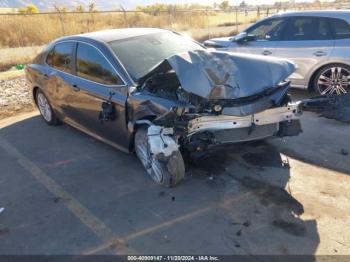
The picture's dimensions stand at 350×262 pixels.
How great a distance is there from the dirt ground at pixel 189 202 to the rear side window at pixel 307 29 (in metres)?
2.18

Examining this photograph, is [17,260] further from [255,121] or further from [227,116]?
[255,121]

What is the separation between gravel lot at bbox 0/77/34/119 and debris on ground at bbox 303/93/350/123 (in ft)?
20.2

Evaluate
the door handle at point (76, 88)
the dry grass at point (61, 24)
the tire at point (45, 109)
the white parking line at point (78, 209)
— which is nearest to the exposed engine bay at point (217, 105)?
the white parking line at point (78, 209)

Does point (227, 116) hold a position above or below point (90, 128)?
above

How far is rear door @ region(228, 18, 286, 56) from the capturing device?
24.9ft

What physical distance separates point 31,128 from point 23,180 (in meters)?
2.30

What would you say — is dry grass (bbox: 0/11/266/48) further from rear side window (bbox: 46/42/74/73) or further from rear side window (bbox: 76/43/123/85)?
rear side window (bbox: 76/43/123/85)

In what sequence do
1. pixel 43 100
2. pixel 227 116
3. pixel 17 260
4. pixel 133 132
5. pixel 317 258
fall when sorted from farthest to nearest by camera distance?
pixel 43 100
pixel 133 132
pixel 227 116
pixel 17 260
pixel 317 258

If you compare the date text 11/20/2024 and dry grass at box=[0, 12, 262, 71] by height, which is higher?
dry grass at box=[0, 12, 262, 71]

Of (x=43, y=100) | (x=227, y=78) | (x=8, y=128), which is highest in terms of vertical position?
(x=227, y=78)

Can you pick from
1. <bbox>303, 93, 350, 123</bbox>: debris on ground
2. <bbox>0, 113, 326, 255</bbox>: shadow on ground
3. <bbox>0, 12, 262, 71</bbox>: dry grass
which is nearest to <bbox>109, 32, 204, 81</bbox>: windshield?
<bbox>0, 113, 326, 255</bbox>: shadow on ground

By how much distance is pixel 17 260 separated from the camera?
339 centimetres

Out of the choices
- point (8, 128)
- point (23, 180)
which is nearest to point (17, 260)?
point (23, 180)

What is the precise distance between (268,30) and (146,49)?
11.7ft
